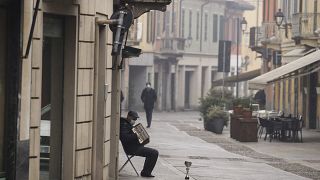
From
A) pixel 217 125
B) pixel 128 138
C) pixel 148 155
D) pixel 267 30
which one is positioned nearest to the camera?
pixel 128 138

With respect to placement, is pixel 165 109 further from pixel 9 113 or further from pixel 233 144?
pixel 9 113

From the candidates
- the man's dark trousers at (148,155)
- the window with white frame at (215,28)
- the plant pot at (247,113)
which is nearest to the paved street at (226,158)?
the man's dark trousers at (148,155)

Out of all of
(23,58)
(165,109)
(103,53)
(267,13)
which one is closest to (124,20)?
(103,53)

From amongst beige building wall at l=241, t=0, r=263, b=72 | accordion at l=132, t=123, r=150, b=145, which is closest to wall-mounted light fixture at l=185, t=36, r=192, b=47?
beige building wall at l=241, t=0, r=263, b=72

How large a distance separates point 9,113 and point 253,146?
58.1ft

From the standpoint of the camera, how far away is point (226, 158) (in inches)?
908

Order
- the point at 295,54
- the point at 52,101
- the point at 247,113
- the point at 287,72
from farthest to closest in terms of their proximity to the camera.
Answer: the point at 295,54
the point at 247,113
the point at 287,72
the point at 52,101

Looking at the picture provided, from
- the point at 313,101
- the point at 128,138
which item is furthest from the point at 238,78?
the point at 128,138

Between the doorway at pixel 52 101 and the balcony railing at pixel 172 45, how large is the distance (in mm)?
48421

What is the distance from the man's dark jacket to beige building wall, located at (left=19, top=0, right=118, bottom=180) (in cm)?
195

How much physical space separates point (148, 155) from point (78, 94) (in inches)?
161

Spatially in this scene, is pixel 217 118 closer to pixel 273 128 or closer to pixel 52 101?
pixel 273 128

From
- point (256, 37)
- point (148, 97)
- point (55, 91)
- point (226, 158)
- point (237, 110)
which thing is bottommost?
point (226, 158)

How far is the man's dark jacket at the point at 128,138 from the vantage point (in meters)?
16.8
